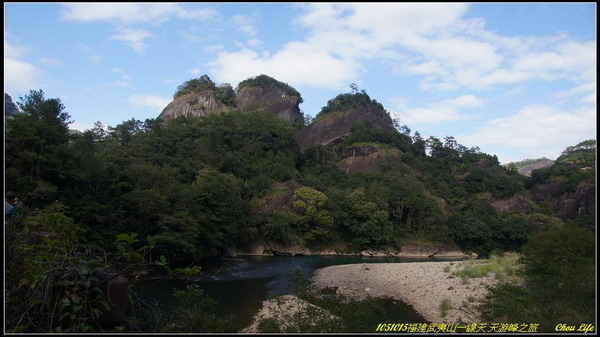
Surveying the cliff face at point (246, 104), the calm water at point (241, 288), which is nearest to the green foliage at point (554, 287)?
the calm water at point (241, 288)

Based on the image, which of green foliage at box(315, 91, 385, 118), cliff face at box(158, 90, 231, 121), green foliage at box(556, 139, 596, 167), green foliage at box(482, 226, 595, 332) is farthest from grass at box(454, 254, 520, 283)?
cliff face at box(158, 90, 231, 121)

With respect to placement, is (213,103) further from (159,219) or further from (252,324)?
(252,324)

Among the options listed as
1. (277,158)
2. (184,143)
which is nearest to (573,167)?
(277,158)

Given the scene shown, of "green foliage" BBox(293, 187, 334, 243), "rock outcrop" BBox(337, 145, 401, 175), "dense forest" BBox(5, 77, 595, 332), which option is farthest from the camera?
"rock outcrop" BBox(337, 145, 401, 175)

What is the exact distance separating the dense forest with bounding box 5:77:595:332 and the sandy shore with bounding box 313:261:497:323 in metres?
1.61

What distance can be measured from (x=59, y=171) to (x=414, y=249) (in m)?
35.8

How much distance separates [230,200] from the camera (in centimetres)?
2980

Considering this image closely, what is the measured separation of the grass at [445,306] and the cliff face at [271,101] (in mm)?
64389

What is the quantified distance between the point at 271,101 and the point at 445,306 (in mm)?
70613

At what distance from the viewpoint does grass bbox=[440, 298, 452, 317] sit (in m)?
12.7

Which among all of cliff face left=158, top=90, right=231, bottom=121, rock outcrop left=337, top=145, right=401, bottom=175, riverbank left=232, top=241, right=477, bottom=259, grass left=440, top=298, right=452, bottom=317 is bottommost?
riverbank left=232, top=241, right=477, bottom=259

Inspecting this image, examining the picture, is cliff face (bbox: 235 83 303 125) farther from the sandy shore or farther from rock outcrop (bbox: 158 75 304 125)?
the sandy shore

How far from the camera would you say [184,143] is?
4575 centimetres

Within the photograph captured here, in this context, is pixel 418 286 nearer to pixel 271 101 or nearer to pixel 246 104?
pixel 246 104
